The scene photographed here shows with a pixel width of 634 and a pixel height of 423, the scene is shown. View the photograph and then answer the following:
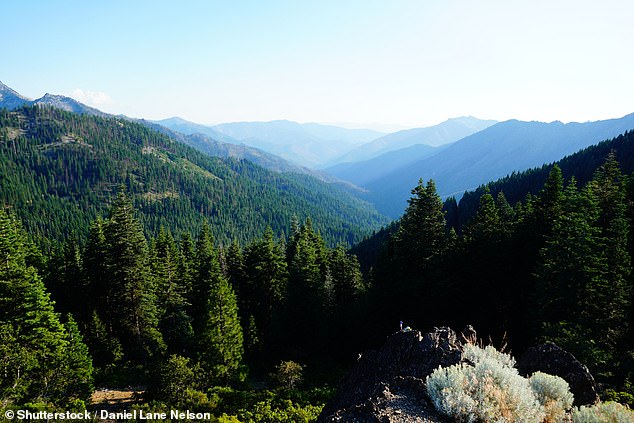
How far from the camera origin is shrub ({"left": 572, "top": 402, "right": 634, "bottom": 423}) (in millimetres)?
7125

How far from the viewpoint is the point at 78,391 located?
24078mm

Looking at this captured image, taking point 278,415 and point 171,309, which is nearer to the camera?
point 278,415

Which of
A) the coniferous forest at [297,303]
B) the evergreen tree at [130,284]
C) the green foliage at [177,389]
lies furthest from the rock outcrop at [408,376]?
the evergreen tree at [130,284]

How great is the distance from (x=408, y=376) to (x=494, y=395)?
2.02m

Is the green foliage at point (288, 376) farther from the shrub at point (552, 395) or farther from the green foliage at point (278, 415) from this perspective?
the shrub at point (552, 395)

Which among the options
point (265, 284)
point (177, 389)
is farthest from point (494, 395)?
point (265, 284)

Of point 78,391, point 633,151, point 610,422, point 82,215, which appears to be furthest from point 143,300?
point 82,215

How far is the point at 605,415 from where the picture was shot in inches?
293

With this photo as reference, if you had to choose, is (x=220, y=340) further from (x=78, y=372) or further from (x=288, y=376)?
(x=78, y=372)

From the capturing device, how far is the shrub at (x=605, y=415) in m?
7.12

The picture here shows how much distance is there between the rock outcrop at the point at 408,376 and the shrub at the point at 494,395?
0.43 metres

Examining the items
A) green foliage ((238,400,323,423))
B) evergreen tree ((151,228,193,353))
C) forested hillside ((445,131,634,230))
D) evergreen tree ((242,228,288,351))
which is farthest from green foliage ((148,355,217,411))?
forested hillside ((445,131,634,230))

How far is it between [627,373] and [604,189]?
18573 millimetres

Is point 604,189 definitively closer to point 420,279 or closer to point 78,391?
point 420,279
